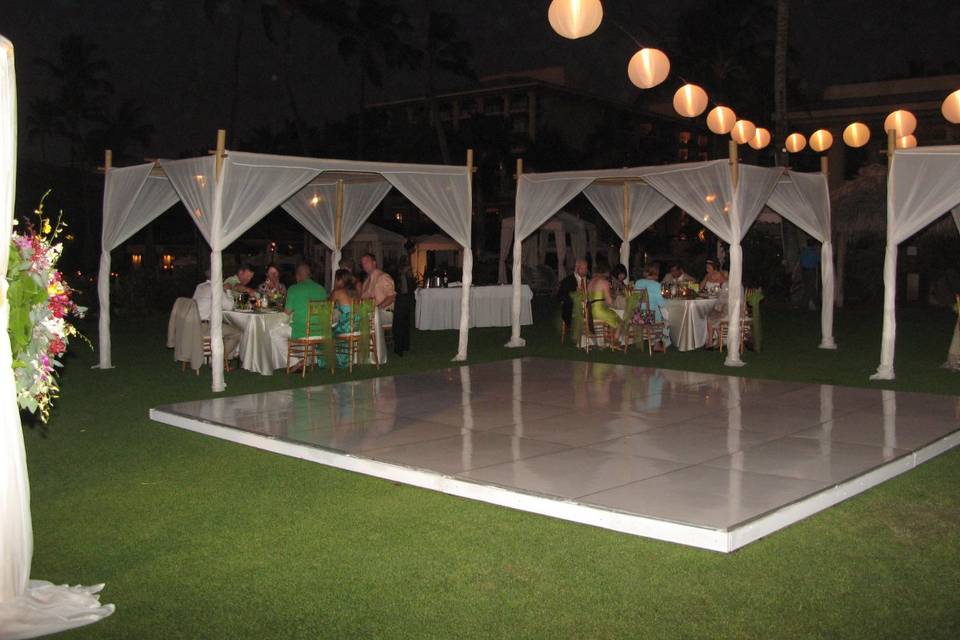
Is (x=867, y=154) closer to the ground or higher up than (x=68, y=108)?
closer to the ground

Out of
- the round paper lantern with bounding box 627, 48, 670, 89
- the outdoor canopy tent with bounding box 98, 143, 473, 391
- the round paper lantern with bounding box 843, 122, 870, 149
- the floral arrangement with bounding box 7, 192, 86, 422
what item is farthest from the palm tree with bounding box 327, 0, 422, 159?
the floral arrangement with bounding box 7, 192, 86, 422

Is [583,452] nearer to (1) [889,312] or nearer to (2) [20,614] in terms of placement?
(2) [20,614]

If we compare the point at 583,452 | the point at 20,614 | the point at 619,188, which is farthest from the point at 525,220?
the point at 20,614

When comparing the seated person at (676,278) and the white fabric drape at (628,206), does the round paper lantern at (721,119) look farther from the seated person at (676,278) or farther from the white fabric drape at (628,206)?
the seated person at (676,278)

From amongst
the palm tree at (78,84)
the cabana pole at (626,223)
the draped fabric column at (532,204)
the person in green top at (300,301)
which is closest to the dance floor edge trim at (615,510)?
the person in green top at (300,301)

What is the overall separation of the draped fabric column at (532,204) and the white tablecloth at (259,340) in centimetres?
387

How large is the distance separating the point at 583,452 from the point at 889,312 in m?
5.25

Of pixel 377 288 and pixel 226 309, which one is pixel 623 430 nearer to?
pixel 377 288

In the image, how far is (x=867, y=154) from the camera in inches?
1154

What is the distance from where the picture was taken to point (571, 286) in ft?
43.7

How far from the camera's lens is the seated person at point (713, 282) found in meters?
12.6

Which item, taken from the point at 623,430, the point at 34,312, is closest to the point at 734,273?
the point at 623,430

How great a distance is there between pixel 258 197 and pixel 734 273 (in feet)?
18.6

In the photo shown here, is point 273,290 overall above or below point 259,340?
above
